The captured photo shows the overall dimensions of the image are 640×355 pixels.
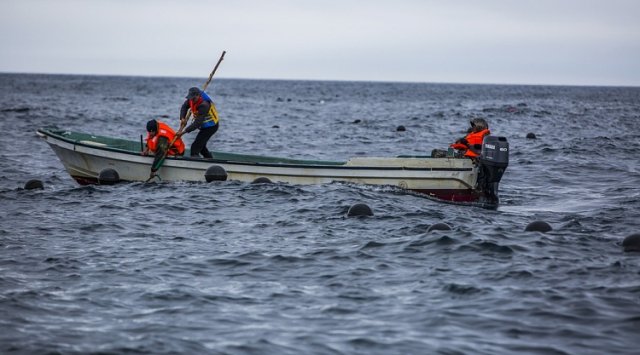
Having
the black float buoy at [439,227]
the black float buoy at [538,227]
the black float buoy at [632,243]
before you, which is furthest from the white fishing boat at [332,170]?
the black float buoy at [632,243]

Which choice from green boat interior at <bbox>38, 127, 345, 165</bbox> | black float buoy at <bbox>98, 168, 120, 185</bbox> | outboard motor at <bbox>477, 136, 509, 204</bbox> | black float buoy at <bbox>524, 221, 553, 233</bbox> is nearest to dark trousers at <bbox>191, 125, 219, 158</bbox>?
green boat interior at <bbox>38, 127, 345, 165</bbox>

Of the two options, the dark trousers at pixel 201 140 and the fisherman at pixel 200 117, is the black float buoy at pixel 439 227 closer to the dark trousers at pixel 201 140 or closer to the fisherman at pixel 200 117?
the fisherman at pixel 200 117

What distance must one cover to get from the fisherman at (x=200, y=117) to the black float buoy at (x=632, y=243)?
8938 millimetres

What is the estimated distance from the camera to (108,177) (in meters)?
17.9

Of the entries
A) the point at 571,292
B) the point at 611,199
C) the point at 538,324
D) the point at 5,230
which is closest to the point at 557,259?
the point at 571,292

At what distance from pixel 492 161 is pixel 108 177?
811 cm

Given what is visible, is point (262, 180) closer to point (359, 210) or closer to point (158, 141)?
point (158, 141)

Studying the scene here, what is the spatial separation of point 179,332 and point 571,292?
465 centimetres

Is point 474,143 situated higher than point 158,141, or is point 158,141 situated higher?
point 474,143

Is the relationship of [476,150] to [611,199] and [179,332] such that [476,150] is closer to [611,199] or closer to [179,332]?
[611,199]

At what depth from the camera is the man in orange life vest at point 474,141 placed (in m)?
16.9

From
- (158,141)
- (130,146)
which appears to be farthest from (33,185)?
(158,141)

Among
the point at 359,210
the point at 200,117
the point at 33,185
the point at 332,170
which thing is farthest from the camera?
the point at 33,185

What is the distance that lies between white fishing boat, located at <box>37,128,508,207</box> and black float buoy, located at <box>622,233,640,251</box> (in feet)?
14.1
